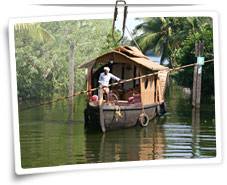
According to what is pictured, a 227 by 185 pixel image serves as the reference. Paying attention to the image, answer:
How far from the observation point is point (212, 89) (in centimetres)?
121

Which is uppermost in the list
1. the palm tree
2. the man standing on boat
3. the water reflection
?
the palm tree

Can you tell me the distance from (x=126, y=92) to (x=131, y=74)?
0.03m

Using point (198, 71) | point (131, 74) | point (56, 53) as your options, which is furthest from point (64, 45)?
point (198, 71)

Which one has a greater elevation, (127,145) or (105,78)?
(105,78)

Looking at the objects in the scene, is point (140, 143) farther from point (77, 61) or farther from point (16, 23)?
point (16, 23)

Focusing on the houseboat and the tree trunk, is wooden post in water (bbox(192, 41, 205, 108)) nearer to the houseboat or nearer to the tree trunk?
the houseboat

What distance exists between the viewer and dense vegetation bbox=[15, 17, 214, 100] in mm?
1155

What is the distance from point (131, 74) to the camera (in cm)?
119

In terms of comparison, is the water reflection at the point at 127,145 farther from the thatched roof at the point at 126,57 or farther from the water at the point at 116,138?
the thatched roof at the point at 126,57

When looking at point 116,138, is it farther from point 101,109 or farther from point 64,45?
point 64,45

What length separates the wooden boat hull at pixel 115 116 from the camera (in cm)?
118

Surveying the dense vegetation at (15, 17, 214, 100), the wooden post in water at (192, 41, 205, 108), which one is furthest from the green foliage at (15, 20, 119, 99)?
the wooden post in water at (192, 41, 205, 108)

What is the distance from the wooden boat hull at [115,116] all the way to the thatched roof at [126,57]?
0.24ft

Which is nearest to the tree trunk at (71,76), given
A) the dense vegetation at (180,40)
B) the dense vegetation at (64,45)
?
the dense vegetation at (64,45)
